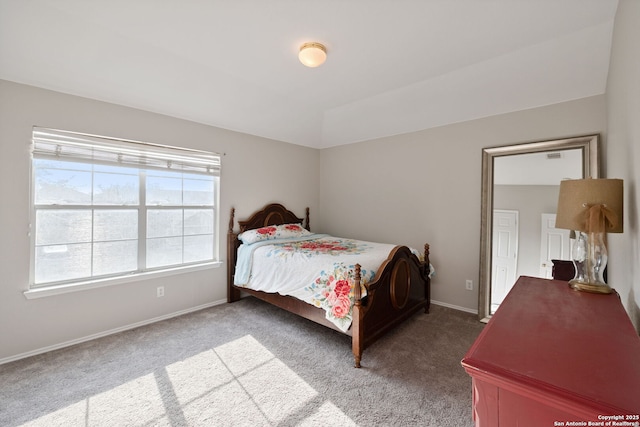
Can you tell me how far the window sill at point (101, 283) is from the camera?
233cm

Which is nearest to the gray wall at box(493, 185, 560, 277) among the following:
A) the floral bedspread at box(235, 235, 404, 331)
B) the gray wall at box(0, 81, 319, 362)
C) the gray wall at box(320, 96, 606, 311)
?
the gray wall at box(320, 96, 606, 311)

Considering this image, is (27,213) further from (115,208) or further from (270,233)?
(270,233)

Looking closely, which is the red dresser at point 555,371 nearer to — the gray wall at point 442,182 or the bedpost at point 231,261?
the gray wall at point 442,182

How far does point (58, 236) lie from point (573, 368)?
3.54m

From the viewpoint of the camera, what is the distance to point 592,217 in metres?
1.32

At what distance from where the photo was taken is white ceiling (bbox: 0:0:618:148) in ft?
6.19

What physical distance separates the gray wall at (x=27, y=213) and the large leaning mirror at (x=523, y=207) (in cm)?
306

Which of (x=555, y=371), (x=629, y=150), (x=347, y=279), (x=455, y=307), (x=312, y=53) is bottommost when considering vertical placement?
(x=455, y=307)

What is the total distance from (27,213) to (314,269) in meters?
2.52

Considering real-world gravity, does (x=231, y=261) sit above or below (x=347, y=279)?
below

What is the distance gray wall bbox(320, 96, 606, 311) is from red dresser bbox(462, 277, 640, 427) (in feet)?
8.04

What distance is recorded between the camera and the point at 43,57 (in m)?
2.15

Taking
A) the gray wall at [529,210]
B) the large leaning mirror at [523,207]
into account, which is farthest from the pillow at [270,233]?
the gray wall at [529,210]

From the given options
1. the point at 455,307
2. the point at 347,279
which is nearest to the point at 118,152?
the point at 347,279
